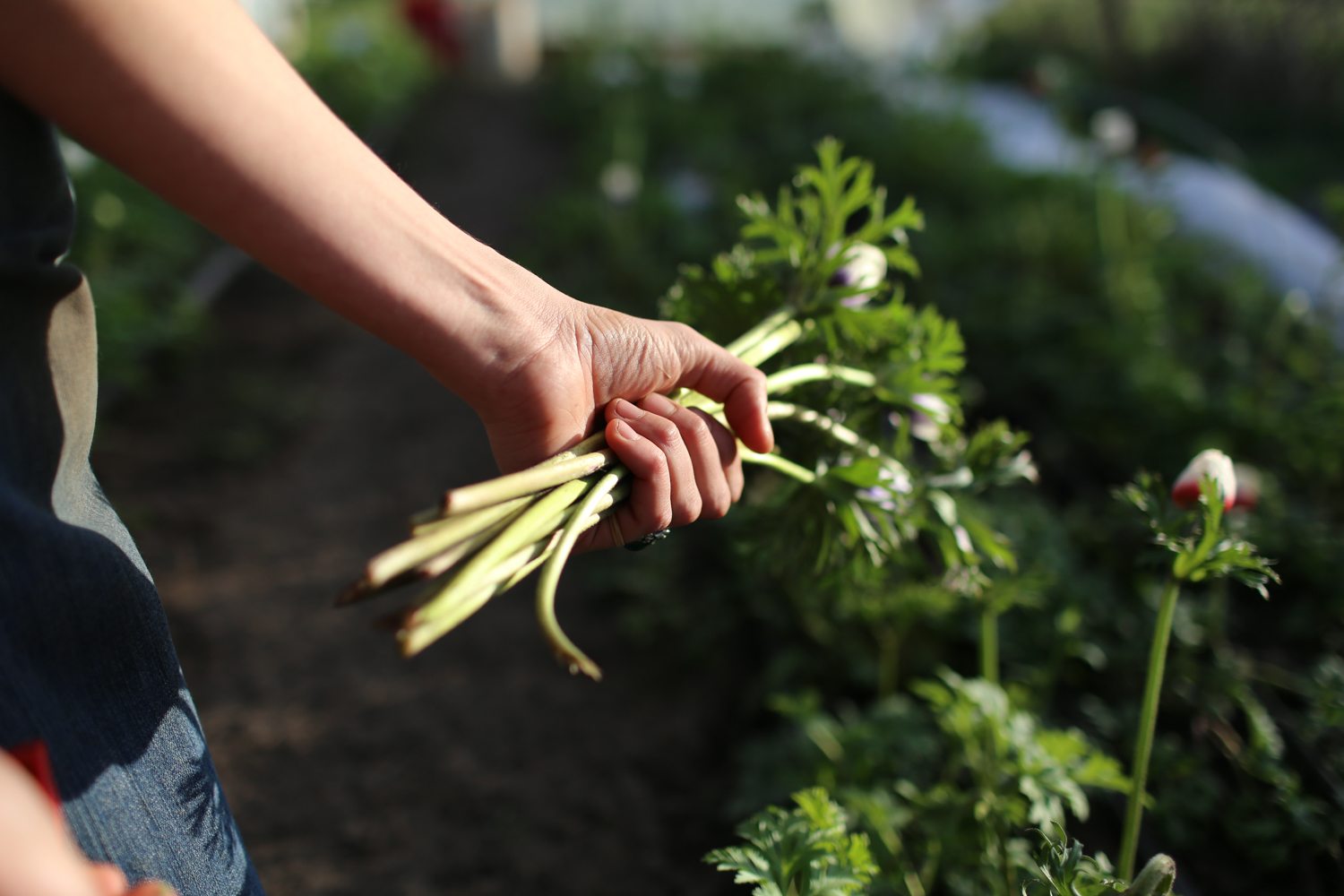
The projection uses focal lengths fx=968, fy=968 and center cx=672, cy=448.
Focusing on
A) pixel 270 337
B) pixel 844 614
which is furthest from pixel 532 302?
pixel 270 337

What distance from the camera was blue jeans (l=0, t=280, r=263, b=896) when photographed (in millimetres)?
784

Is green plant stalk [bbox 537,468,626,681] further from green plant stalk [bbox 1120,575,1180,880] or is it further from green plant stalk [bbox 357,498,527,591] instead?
green plant stalk [bbox 1120,575,1180,880]

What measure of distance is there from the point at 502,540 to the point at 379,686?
5.77 ft

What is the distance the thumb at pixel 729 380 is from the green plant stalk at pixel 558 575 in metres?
0.17

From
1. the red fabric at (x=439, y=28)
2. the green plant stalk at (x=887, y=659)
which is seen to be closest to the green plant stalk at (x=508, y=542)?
the green plant stalk at (x=887, y=659)

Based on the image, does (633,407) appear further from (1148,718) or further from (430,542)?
(1148,718)

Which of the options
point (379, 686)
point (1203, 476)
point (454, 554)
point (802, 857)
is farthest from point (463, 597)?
point (379, 686)

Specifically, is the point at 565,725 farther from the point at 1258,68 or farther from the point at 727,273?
the point at 1258,68

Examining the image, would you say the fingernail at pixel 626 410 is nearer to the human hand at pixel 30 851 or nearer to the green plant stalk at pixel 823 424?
the green plant stalk at pixel 823 424

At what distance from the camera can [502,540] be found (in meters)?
0.92

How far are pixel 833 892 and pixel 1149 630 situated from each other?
48.5 inches

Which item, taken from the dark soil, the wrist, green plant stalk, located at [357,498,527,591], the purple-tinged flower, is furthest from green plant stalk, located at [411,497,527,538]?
the purple-tinged flower

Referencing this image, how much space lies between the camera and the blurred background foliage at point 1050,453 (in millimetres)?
1638

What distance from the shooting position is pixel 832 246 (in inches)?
53.7
